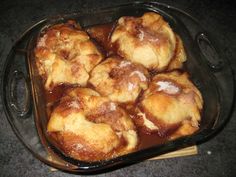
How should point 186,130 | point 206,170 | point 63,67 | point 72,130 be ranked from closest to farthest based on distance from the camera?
point 72,130, point 186,130, point 63,67, point 206,170

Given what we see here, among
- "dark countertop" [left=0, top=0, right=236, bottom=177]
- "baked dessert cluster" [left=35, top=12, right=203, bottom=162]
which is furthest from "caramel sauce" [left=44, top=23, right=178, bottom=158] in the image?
"dark countertop" [left=0, top=0, right=236, bottom=177]

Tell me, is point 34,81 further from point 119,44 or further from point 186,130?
point 186,130

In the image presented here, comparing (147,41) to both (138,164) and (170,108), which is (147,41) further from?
(138,164)

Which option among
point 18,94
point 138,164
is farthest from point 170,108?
point 18,94

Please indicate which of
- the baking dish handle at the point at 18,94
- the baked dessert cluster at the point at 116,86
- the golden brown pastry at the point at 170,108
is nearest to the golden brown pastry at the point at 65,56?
the baked dessert cluster at the point at 116,86

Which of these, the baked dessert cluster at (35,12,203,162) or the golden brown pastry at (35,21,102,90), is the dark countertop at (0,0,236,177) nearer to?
the baked dessert cluster at (35,12,203,162)

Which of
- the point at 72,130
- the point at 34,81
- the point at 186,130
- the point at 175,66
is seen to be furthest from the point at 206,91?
the point at 34,81

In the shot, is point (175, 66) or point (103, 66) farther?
point (175, 66)
